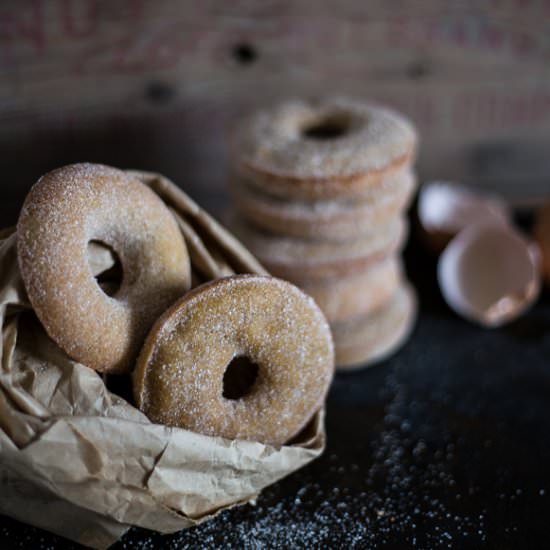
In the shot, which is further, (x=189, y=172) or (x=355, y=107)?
(x=189, y=172)

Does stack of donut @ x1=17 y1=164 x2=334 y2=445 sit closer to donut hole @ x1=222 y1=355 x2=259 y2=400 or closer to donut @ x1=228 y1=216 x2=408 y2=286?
donut hole @ x1=222 y1=355 x2=259 y2=400

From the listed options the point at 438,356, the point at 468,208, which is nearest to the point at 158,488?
the point at 438,356

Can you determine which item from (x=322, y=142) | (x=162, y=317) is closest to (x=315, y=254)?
(x=322, y=142)

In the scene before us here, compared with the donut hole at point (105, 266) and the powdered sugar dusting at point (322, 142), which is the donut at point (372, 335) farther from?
the donut hole at point (105, 266)

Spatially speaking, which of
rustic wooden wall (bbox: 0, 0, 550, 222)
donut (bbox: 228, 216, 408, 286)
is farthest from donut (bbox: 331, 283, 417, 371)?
rustic wooden wall (bbox: 0, 0, 550, 222)

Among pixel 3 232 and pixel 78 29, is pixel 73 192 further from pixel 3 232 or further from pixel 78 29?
pixel 78 29
